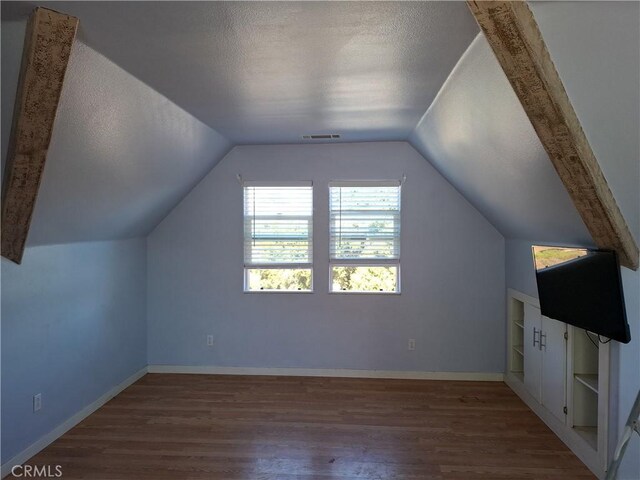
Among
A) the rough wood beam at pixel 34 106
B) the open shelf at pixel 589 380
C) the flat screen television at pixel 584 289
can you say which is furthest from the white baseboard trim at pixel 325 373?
the rough wood beam at pixel 34 106

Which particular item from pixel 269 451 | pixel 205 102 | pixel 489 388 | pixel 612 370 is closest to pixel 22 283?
pixel 205 102

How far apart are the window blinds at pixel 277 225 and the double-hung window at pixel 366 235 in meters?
0.30

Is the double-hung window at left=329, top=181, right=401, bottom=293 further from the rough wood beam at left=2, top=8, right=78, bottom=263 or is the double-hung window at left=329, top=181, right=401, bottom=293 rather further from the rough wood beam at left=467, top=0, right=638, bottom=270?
the rough wood beam at left=2, top=8, right=78, bottom=263

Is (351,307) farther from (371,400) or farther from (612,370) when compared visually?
(612,370)

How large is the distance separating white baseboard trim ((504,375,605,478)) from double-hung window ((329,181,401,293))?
61.6 inches

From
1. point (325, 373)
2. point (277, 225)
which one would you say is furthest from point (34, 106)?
point (325, 373)

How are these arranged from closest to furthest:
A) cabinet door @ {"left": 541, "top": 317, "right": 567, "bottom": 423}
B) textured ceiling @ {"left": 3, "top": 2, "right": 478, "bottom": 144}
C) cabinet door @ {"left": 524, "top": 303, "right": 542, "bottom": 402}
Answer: textured ceiling @ {"left": 3, "top": 2, "right": 478, "bottom": 144} < cabinet door @ {"left": 541, "top": 317, "right": 567, "bottom": 423} < cabinet door @ {"left": 524, "top": 303, "right": 542, "bottom": 402}

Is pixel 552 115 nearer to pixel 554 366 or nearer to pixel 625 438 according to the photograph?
pixel 625 438

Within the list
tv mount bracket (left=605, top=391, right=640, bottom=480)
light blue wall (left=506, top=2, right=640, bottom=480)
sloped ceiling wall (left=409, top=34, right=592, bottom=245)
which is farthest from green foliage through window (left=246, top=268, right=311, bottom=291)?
tv mount bracket (left=605, top=391, right=640, bottom=480)

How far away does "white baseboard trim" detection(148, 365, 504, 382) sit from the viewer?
14.0 feet

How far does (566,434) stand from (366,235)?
8.21 feet

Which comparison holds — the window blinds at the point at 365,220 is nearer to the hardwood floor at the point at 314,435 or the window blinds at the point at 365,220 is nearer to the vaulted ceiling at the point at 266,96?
the vaulted ceiling at the point at 266,96

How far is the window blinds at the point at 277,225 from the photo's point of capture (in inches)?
173

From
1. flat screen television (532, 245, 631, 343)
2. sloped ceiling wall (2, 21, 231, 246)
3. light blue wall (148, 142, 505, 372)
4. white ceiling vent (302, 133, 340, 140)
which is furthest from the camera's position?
light blue wall (148, 142, 505, 372)
